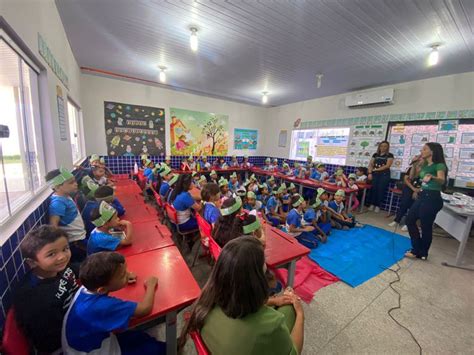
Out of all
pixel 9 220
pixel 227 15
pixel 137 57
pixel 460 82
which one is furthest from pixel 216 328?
pixel 460 82

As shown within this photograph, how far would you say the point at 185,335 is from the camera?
87 cm

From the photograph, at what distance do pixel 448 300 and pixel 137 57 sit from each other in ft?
17.9

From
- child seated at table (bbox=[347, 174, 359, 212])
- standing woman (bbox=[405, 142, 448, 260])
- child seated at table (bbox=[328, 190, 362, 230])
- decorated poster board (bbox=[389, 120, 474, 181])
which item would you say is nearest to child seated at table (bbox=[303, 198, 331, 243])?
child seated at table (bbox=[328, 190, 362, 230])

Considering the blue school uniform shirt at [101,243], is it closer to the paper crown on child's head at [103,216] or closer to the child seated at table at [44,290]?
the paper crown on child's head at [103,216]

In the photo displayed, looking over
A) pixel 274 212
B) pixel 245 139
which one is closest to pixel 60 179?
pixel 274 212

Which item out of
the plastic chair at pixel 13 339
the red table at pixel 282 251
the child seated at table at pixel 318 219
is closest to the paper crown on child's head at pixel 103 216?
the plastic chair at pixel 13 339

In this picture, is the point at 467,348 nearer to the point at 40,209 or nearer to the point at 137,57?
the point at 40,209

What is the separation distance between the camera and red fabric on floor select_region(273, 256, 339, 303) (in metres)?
1.98

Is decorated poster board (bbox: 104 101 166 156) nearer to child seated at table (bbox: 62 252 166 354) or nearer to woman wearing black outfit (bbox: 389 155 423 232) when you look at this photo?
child seated at table (bbox: 62 252 166 354)

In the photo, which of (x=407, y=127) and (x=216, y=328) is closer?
(x=216, y=328)

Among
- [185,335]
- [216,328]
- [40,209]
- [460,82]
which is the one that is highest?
[460,82]

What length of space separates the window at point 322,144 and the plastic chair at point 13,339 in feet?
20.2

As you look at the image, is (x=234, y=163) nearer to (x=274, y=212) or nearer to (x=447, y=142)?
(x=274, y=212)

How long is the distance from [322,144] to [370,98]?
5.50 ft
